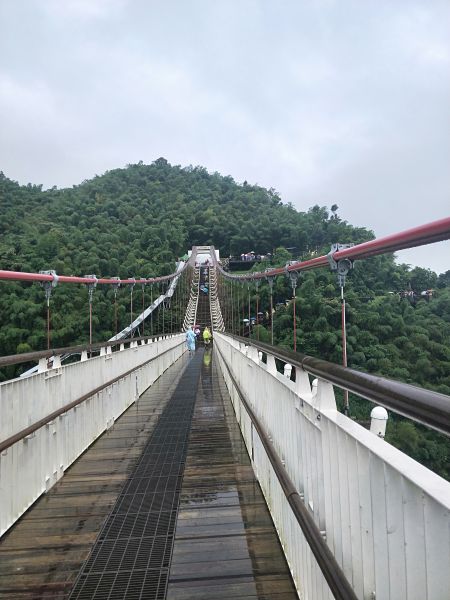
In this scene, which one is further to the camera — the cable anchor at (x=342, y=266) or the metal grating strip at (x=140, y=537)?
the cable anchor at (x=342, y=266)

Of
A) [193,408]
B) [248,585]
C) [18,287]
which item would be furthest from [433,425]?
[18,287]

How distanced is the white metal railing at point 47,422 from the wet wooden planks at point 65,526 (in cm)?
8

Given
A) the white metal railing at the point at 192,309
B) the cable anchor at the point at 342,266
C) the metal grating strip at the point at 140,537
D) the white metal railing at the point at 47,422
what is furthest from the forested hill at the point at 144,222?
the cable anchor at the point at 342,266

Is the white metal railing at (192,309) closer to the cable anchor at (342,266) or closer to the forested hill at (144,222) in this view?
the forested hill at (144,222)

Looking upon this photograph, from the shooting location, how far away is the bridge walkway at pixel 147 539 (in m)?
1.97

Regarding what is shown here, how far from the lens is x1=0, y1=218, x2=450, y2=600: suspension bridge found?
37.6 inches

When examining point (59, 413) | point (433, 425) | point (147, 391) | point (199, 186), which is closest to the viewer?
point (433, 425)

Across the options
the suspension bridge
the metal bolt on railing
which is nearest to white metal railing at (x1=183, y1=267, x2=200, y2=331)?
the suspension bridge

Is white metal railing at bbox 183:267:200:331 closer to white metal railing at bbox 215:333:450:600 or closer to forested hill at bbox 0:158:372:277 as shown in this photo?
forested hill at bbox 0:158:372:277

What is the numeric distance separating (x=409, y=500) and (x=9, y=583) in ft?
5.95

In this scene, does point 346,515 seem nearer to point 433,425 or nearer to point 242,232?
point 433,425

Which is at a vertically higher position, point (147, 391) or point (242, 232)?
point (242, 232)

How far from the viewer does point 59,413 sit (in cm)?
325

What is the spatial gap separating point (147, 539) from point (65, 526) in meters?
0.47
